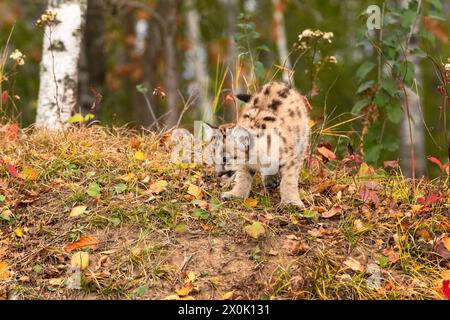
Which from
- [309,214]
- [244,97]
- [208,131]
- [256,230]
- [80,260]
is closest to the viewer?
[80,260]

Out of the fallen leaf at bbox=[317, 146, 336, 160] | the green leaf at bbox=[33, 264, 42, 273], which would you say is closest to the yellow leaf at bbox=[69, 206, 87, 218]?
the green leaf at bbox=[33, 264, 42, 273]

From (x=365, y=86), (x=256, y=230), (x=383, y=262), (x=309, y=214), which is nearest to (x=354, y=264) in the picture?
(x=383, y=262)

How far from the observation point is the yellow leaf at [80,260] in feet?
15.6

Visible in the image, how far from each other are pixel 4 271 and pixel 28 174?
1.15m

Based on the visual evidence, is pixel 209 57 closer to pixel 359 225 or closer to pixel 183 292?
pixel 359 225

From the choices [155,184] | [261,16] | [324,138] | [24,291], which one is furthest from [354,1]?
[24,291]

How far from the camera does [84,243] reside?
5004 mm

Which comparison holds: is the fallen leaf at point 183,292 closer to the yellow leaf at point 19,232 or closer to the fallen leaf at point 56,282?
the fallen leaf at point 56,282

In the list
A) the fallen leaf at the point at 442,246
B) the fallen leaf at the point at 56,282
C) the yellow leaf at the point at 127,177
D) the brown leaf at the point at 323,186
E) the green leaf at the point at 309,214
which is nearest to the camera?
the fallen leaf at the point at 56,282

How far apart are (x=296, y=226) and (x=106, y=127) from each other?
8.45ft

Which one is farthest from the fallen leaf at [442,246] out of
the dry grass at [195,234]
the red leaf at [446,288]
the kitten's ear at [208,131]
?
the kitten's ear at [208,131]

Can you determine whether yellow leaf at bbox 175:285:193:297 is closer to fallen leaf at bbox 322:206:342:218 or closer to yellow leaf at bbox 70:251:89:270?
yellow leaf at bbox 70:251:89:270

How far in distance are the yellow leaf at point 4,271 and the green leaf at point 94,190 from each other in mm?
953

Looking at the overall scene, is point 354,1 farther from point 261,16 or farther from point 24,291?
point 24,291
